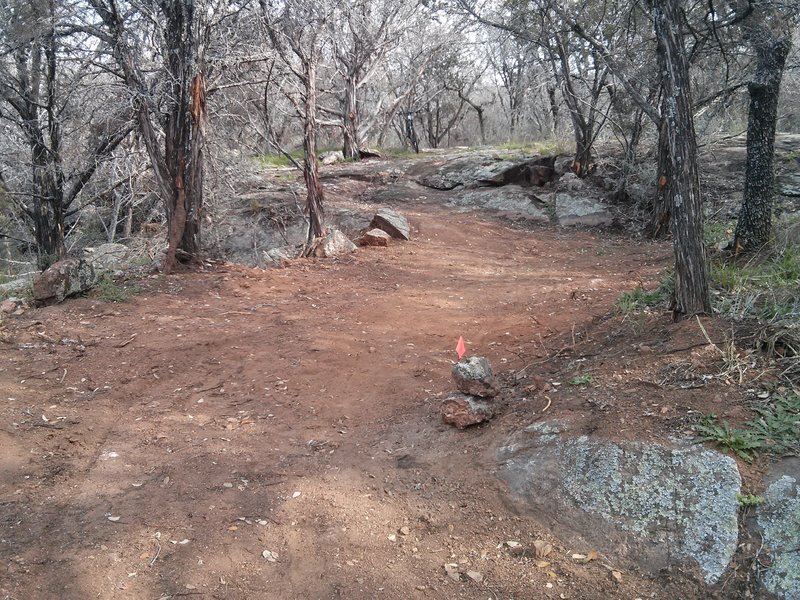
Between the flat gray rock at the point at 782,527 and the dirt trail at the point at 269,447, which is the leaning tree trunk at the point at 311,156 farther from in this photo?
the flat gray rock at the point at 782,527

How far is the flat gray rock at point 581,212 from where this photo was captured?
1224cm

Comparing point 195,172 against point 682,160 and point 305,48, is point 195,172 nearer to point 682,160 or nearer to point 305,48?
point 305,48

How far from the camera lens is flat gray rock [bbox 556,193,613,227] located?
1224 cm

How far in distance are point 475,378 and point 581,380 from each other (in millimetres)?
674

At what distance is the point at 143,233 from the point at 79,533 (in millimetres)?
12165

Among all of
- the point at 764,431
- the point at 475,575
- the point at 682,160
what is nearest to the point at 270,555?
the point at 475,575

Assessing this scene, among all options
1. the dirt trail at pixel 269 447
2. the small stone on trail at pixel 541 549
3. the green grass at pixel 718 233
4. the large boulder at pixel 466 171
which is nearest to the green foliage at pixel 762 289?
the dirt trail at pixel 269 447

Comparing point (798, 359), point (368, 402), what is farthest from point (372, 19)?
point (798, 359)

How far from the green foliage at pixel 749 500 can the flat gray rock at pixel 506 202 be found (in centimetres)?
1053

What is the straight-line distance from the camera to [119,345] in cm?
581

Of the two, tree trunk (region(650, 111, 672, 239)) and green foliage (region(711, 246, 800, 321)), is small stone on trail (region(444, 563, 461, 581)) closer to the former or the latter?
green foliage (region(711, 246, 800, 321))

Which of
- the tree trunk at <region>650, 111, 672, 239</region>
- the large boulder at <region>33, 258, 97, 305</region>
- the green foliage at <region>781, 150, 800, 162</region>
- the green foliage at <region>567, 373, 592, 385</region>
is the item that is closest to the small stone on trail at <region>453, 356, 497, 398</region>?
the green foliage at <region>567, 373, 592, 385</region>

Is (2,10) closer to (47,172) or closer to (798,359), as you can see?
(47,172)

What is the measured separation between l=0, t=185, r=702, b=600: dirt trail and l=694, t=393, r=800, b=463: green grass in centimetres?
76
